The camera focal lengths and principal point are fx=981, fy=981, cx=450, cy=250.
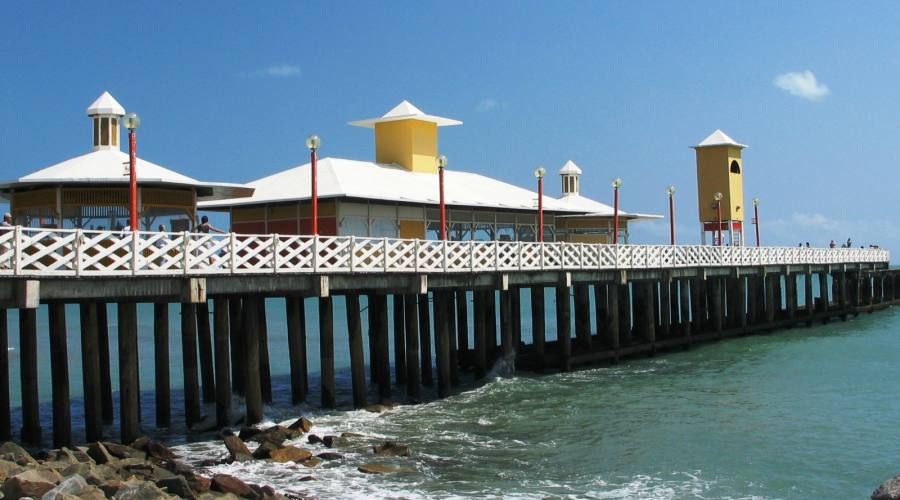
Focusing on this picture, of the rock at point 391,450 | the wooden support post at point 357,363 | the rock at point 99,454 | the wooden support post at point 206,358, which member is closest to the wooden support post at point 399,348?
the wooden support post at point 357,363

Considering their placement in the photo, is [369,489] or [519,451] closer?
[369,489]

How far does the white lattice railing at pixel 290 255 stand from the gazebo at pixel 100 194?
2.11ft

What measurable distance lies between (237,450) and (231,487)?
3.27 metres

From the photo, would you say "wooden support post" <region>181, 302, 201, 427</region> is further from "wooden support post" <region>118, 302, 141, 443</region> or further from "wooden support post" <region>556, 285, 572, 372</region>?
"wooden support post" <region>556, 285, 572, 372</region>

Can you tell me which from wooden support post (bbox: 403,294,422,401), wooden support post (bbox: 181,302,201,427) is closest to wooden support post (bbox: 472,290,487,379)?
wooden support post (bbox: 403,294,422,401)

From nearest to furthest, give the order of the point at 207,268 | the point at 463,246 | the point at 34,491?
the point at 34,491, the point at 207,268, the point at 463,246

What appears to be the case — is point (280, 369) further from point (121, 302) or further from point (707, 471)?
point (707, 471)

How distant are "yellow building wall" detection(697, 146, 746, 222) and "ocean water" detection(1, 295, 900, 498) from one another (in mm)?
11758

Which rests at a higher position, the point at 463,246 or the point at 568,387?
the point at 463,246

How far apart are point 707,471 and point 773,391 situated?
9.84 m

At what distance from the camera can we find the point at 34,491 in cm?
1237

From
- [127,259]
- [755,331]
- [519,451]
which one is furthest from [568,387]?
[755,331]

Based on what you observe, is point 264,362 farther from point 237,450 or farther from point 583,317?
point 583,317

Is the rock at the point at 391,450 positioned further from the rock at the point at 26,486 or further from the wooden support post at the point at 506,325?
the wooden support post at the point at 506,325
